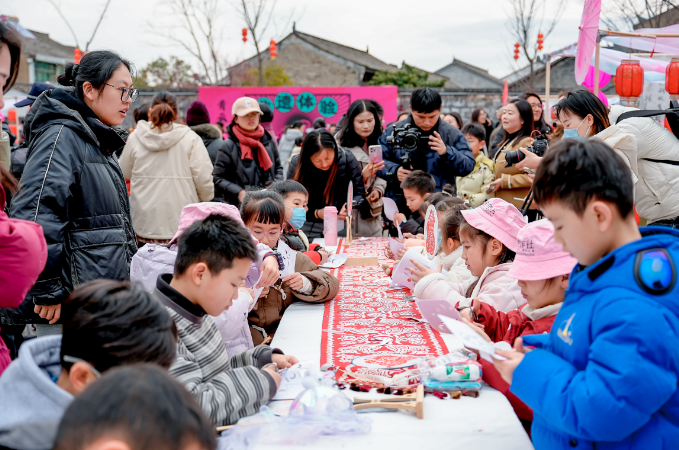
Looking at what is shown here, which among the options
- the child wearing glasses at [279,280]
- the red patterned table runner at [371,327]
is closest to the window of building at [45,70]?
the child wearing glasses at [279,280]

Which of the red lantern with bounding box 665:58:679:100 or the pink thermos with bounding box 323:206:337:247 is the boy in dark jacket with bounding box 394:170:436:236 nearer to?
the pink thermos with bounding box 323:206:337:247

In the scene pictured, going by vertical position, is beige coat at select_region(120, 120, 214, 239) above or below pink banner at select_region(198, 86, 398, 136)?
below

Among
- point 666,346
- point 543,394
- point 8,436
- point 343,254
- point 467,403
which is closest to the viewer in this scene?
point 8,436

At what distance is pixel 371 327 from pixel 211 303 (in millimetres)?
843

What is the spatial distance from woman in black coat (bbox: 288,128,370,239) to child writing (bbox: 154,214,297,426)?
8.02ft

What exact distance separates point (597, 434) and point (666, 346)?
0.68 feet

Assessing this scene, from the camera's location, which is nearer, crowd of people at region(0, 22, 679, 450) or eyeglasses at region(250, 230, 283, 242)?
crowd of people at region(0, 22, 679, 450)

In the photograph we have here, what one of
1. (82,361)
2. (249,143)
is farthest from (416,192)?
(82,361)

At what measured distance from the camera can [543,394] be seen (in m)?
1.11

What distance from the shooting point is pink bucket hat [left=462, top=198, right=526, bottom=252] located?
2.09 metres

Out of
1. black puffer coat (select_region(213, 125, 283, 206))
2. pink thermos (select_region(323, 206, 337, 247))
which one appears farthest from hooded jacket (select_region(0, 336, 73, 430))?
black puffer coat (select_region(213, 125, 283, 206))

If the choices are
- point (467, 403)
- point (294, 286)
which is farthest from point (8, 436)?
point (294, 286)

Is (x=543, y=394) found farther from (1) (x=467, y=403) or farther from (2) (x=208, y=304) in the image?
(2) (x=208, y=304)

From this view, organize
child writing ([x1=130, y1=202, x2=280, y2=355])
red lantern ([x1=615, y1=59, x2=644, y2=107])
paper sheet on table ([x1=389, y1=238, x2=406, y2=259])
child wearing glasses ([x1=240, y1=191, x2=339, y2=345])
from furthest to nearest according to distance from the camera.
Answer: red lantern ([x1=615, y1=59, x2=644, y2=107])
paper sheet on table ([x1=389, y1=238, x2=406, y2=259])
child wearing glasses ([x1=240, y1=191, x2=339, y2=345])
child writing ([x1=130, y1=202, x2=280, y2=355])
